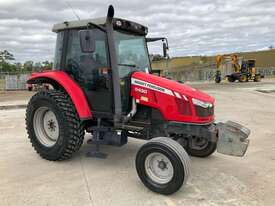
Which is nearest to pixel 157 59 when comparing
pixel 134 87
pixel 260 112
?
pixel 134 87

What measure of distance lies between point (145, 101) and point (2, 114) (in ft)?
26.2

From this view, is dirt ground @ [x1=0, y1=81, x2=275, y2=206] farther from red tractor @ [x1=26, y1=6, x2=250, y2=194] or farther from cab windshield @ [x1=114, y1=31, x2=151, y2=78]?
cab windshield @ [x1=114, y1=31, x2=151, y2=78]

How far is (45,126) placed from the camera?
5828 millimetres

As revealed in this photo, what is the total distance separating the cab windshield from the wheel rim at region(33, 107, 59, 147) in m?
1.63

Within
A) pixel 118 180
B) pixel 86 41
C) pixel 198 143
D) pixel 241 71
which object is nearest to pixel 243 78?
pixel 241 71

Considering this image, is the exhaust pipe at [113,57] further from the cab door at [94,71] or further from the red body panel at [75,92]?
the red body panel at [75,92]

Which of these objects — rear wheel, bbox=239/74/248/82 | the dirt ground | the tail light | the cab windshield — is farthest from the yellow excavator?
the tail light

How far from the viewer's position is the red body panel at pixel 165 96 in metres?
4.74

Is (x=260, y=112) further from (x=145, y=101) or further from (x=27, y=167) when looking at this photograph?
(x=27, y=167)

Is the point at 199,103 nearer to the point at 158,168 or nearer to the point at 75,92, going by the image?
the point at 158,168

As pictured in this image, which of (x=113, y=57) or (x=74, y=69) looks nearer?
(x=113, y=57)

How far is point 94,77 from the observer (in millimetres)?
5242

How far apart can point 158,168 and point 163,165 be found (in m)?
0.09

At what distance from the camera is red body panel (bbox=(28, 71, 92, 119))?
17.2ft
